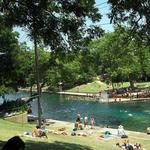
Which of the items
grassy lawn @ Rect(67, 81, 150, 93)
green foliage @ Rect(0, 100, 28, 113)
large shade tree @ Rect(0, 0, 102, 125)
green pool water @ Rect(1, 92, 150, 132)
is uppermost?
large shade tree @ Rect(0, 0, 102, 125)

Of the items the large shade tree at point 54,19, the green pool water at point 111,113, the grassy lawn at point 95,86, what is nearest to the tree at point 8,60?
the green pool water at point 111,113

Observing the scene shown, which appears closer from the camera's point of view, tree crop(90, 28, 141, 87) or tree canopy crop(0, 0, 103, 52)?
tree canopy crop(0, 0, 103, 52)

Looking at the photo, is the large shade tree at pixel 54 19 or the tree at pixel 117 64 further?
the tree at pixel 117 64

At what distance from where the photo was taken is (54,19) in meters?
15.5

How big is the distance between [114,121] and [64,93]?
48.1 m

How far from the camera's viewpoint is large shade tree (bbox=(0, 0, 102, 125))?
580 inches

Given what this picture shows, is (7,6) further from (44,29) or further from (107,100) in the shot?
(107,100)

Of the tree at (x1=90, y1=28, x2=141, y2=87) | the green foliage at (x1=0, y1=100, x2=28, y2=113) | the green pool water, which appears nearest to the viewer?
the green foliage at (x1=0, y1=100, x2=28, y2=113)

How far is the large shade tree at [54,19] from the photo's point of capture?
580 inches

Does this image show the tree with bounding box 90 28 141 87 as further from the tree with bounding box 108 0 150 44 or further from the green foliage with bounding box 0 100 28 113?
the tree with bounding box 108 0 150 44

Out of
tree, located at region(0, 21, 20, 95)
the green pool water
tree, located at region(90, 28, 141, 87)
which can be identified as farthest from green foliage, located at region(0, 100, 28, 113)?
tree, located at region(90, 28, 141, 87)

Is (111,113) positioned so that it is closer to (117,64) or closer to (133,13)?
(117,64)

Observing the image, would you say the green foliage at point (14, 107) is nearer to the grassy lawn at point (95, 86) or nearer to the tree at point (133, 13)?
the tree at point (133, 13)

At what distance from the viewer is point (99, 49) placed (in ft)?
329
